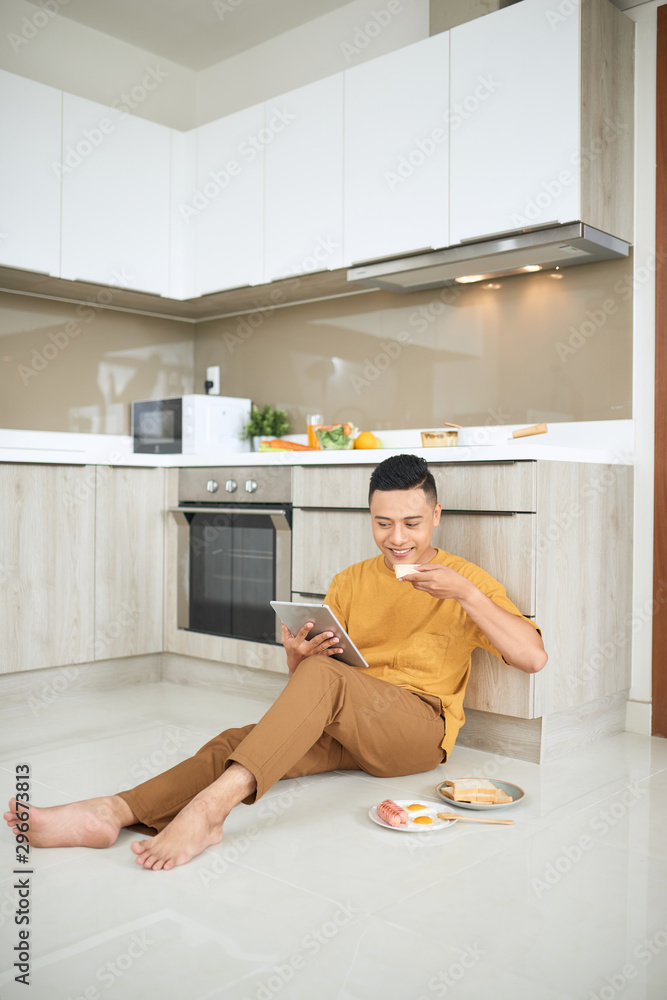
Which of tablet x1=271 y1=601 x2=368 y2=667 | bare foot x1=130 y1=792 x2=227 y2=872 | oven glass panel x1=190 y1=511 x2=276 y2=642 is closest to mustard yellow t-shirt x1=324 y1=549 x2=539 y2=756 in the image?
tablet x1=271 y1=601 x2=368 y2=667

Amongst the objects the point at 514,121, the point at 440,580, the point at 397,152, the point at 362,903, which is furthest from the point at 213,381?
the point at 362,903

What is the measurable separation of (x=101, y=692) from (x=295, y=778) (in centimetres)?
135

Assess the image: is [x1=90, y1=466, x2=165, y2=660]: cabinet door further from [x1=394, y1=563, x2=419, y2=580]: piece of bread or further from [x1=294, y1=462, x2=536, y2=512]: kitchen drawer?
[x1=394, y1=563, x2=419, y2=580]: piece of bread

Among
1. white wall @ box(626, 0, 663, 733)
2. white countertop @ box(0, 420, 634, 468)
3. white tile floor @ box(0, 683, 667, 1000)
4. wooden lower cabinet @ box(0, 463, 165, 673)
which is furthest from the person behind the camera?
wooden lower cabinet @ box(0, 463, 165, 673)

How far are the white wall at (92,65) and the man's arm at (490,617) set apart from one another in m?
3.02

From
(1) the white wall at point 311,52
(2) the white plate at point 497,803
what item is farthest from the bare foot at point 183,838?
(1) the white wall at point 311,52

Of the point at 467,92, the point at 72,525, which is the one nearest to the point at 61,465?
the point at 72,525

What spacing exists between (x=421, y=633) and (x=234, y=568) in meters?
1.20

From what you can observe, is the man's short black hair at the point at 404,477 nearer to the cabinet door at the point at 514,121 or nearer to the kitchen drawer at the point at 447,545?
the kitchen drawer at the point at 447,545

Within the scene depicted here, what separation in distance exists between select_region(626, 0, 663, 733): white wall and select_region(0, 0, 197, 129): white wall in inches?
90.1

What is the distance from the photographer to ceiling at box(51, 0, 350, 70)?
3.76 m

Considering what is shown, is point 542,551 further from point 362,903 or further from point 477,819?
point 362,903

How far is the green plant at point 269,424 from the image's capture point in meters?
3.98

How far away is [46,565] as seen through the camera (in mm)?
3230
